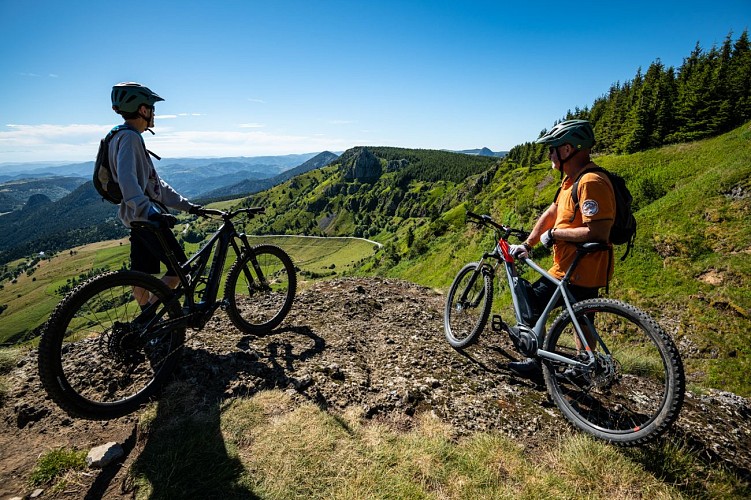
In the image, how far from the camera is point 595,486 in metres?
3.19

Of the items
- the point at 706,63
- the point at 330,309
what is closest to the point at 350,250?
the point at 706,63

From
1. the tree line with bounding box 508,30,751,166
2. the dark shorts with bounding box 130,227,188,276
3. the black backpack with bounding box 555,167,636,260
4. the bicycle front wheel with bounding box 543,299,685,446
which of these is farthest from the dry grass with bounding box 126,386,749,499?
the tree line with bounding box 508,30,751,166

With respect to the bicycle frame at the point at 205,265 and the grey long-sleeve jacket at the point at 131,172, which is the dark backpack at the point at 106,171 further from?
the bicycle frame at the point at 205,265

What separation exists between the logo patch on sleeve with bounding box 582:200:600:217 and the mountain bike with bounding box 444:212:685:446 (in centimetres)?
41

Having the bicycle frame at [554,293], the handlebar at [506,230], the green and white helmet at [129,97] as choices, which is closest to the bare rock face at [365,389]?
the bicycle frame at [554,293]

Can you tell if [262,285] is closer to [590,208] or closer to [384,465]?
[384,465]

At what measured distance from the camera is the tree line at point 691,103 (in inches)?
1681

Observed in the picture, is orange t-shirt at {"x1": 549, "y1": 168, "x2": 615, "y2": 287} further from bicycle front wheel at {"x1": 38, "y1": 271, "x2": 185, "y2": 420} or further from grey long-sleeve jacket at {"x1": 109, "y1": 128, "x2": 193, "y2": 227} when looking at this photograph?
grey long-sleeve jacket at {"x1": 109, "y1": 128, "x2": 193, "y2": 227}

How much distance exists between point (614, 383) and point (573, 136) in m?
3.48

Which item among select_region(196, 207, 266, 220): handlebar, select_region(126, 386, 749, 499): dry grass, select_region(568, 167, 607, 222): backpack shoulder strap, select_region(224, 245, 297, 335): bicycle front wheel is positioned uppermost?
select_region(568, 167, 607, 222): backpack shoulder strap

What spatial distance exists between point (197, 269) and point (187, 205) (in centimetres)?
156

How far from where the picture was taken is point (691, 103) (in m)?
45.1

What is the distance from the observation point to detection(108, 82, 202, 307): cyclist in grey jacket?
15.7ft

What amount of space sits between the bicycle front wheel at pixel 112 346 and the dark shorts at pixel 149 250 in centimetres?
54
